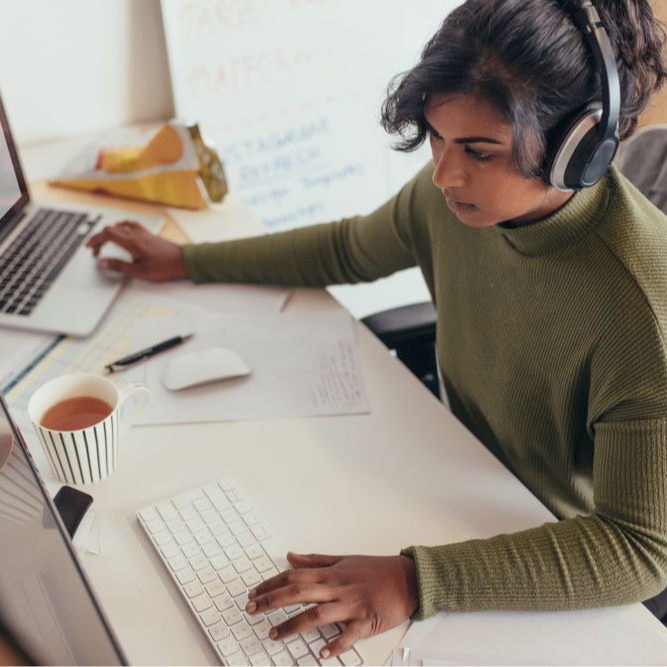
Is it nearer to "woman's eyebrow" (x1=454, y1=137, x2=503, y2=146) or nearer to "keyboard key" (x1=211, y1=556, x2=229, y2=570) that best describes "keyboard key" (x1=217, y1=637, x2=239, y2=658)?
"keyboard key" (x1=211, y1=556, x2=229, y2=570)

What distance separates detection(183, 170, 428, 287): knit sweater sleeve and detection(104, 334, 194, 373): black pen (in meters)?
0.16

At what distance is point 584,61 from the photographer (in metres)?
0.71

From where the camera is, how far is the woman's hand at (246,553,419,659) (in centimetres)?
70

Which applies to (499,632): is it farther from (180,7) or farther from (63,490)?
(180,7)

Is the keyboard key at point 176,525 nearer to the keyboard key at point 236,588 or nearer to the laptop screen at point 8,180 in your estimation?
the keyboard key at point 236,588

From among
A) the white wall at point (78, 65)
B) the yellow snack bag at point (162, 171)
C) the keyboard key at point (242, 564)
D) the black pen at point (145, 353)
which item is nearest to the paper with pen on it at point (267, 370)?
the black pen at point (145, 353)

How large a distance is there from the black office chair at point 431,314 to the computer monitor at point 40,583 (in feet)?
2.38

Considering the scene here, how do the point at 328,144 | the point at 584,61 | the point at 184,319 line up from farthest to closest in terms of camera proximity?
the point at 328,144 < the point at 184,319 < the point at 584,61

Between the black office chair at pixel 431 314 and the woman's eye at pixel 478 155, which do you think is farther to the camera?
the black office chair at pixel 431 314

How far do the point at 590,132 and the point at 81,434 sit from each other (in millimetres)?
589

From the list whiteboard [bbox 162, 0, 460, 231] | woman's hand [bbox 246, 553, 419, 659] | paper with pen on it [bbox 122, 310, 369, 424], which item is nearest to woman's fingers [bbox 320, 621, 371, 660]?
woman's hand [bbox 246, 553, 419, 659]

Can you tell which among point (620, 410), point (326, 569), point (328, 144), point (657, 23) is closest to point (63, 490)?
point (326, 569)

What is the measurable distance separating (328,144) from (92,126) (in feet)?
1.74

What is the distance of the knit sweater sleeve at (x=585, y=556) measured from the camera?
28.7 inches
